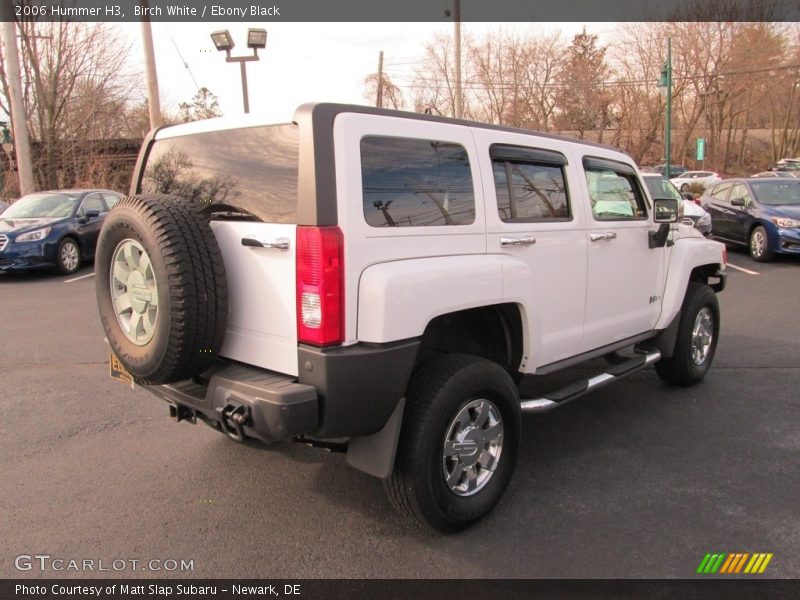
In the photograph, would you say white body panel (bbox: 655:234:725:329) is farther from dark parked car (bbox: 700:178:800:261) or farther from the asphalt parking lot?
dark parked car (bbox: 700:178:800:261)

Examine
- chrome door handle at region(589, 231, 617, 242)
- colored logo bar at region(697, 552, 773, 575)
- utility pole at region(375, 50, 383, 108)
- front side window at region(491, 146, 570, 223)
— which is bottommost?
colored logo bar at region(697, 552, 773, 575)

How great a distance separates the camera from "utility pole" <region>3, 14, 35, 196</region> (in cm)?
1532

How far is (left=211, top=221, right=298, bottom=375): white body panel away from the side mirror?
3.04 meters

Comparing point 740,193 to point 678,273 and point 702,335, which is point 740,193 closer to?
point 702,335

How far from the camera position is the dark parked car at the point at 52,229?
10.8 metres

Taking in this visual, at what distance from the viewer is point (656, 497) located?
335 centimetres

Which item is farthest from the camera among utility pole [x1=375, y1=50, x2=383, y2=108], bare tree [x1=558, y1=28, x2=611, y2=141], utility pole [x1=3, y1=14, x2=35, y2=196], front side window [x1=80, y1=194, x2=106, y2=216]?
bare tree [x1=558, y1=28, x2=611, y2=141]

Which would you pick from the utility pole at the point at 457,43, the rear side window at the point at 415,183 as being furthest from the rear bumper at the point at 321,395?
the utility pole at the point at 457,43

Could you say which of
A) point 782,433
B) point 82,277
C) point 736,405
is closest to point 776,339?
point 736,405

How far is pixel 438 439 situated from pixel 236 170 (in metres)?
1.64

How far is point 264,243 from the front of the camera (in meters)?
2.70

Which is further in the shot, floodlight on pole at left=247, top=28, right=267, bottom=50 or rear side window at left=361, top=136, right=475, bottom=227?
floodlight on pole at left=247, top=28, right=267, bottom=50

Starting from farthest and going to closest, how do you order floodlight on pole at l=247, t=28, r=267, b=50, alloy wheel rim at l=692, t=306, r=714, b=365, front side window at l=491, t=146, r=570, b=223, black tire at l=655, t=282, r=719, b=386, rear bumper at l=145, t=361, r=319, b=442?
1. floodlight on pole at l=247, t=28, r=267, b=50
2. alloy wheel rim at l=692, t=306, r=714, b=365
3. black tire at l=655, t=282, r=719, b=386
4. front side window at l=491, t=146, r=570, b=223
5. rear bumper at l=145, t=361, r=319, b=442

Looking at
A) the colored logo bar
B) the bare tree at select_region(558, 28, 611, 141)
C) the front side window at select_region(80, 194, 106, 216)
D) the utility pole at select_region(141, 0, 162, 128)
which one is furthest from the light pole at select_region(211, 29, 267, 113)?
the bare tree at select_region(558, 28, 611, 141)
